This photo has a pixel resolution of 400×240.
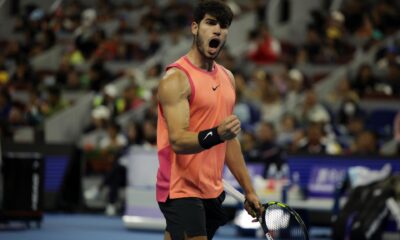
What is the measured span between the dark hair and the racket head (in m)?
1.14

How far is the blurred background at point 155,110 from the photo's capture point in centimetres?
1522

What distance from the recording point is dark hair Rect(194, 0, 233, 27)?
6355 mm

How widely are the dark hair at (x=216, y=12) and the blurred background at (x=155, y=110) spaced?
7.05 m

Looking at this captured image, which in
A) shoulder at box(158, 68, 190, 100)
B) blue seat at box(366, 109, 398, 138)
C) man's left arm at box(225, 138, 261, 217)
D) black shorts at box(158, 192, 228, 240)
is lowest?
blue seat at box(366, 109, 398, 138)

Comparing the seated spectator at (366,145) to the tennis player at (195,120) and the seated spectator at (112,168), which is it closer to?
the seated spectator at (112,168)

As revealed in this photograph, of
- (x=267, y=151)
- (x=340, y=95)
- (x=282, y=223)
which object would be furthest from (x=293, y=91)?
(x=282, y=223)

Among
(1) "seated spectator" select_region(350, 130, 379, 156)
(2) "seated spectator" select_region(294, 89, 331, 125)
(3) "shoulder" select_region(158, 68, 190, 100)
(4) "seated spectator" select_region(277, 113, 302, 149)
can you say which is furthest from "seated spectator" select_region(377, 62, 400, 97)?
(3) "shoulder" select_region(158, 68, 190, 100)

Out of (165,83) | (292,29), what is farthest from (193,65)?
(292,29)

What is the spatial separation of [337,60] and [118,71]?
18.5 ft

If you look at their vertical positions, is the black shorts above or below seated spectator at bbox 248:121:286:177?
above

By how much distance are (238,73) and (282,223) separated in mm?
14353

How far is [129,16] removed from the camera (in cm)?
2841

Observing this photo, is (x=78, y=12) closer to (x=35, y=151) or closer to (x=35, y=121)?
(x=35, y=121)

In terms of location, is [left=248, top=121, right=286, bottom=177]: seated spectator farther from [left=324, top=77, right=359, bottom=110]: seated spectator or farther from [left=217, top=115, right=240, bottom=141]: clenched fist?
[left=217, top=115, right=240, bottom=141]: clenched fist
